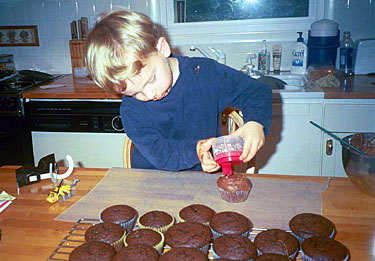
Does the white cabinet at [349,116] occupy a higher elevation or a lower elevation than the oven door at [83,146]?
higher

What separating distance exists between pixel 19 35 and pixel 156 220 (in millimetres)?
2513

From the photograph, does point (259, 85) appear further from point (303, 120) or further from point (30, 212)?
point (303, 120)

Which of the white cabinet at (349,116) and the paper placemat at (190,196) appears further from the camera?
the white cabinet at (349,116)

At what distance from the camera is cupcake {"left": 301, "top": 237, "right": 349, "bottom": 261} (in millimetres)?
813

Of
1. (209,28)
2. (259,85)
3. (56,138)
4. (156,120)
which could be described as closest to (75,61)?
(56,138)

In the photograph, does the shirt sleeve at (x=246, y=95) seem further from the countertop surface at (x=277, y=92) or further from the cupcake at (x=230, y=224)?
the countertop surface at (x=277, y=92)

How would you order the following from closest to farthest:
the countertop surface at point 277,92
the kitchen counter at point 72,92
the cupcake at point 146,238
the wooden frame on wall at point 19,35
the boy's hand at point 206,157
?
1. the cupcake at point 146,238
2. the boy's hand at point 206,157
3. the countertop surface at point 277,92
4. the kitchen counter at point 72,92
5. the wooden frame on wall at point 19,35

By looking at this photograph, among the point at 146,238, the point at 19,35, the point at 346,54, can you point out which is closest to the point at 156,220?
the point at 146,238

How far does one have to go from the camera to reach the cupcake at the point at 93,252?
0.85 meters

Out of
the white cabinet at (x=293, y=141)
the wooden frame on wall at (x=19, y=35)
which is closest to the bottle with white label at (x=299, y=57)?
the white cabinet at (x=293, y=141)

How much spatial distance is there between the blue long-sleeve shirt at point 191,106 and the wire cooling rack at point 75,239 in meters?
0.31

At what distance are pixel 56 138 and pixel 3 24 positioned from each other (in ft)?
4.00

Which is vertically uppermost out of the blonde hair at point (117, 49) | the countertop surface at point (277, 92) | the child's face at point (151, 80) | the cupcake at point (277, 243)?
the blonde hair at point (117, 49)

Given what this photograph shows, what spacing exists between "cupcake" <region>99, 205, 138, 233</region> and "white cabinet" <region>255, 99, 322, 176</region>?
1364 mm
